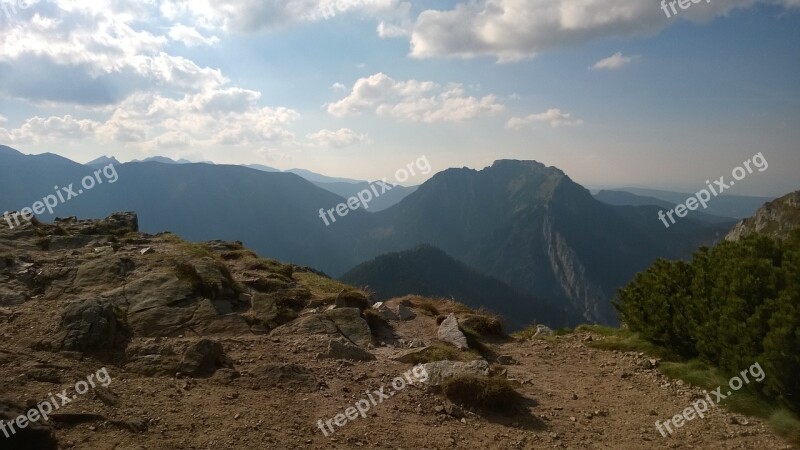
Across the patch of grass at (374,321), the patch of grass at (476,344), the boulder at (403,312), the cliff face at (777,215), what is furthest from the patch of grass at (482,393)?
the cliff face at (777,215)

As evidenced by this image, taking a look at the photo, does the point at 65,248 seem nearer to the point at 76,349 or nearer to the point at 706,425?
the point at 76,349

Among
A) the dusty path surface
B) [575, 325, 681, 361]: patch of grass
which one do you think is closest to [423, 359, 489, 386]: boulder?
the dusty path surface

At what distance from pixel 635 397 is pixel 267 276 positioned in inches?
638

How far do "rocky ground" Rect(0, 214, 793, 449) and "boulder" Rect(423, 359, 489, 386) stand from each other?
7 centimetres

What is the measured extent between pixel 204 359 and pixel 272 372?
1747mm

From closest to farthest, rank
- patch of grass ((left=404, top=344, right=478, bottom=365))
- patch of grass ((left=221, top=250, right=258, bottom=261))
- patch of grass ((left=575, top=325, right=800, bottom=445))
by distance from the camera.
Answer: patch of grass ((left=575, top=325, right=800, bottom=445)), patch of grass ((left=404, top=344, right=478, bottom=365)), patch of grass ((left=221, top=250, right=258, bottom=261))

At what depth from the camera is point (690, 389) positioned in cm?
1172

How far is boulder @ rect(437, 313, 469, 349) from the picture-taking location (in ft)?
51.6

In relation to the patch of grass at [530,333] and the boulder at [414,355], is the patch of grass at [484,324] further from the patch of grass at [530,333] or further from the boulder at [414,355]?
the boulder at [414,355]

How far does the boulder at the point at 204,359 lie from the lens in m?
11.0

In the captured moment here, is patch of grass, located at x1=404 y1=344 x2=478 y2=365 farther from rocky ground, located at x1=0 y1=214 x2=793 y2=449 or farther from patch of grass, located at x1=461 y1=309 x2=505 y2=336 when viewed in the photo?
patch of grass, located at x1=461 y1=309 x2=505 y2=336

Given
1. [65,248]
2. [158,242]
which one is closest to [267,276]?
[158,242]

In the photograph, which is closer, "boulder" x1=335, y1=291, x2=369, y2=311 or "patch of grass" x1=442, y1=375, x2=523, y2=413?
"patch of grass" x1=442, y1=375, x2=523, y2=413

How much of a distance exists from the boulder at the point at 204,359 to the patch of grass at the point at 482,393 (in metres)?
5.74
